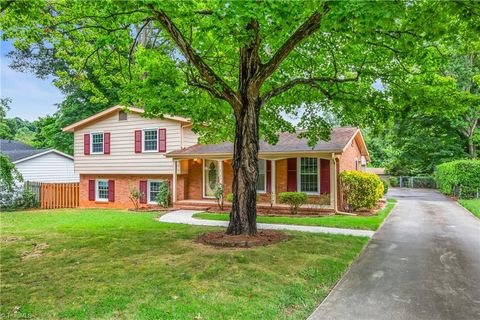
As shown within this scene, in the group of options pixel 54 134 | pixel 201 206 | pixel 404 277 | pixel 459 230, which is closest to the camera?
pixel 404 277

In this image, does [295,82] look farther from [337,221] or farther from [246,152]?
[337,221]

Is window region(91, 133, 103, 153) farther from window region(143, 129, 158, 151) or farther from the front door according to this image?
the front door

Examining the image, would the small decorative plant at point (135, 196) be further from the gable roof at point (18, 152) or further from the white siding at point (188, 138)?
the gable roof at point (18, 152)

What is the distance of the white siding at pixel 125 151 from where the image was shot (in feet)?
60.2

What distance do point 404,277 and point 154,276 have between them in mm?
4378

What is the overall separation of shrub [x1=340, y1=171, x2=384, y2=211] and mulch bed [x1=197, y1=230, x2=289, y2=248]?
6.60 meters

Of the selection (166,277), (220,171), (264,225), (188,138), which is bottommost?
(264,225)

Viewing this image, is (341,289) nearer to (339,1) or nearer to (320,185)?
(339,1)

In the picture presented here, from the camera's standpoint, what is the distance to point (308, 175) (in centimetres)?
1623

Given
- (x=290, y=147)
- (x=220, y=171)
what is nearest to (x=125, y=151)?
(x=220, y=171)

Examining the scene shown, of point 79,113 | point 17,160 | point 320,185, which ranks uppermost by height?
point 79,113

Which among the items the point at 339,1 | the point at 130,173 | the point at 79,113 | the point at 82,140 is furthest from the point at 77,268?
the point at 79,113

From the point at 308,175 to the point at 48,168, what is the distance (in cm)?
1773

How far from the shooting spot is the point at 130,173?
63.2 feet
